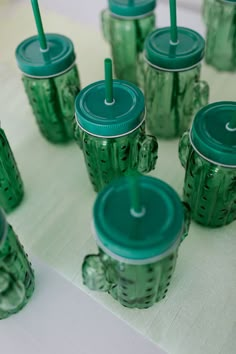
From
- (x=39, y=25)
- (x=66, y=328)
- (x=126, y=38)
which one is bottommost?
(x=66, y=328)

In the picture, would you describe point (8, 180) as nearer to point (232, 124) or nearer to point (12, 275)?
point (12, 275)

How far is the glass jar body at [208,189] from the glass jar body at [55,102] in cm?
17

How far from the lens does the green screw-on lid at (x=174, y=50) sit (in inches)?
20.0

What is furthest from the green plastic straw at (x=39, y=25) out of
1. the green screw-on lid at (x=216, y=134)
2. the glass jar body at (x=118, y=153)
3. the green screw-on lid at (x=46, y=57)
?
the green screw-on lid at (x=216, y=134)

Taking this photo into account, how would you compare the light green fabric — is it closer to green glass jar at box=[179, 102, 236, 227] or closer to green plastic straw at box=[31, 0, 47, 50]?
green glass jar at box=[179, 102, 236, 227]

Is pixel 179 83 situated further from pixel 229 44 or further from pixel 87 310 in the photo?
pixel 87 310

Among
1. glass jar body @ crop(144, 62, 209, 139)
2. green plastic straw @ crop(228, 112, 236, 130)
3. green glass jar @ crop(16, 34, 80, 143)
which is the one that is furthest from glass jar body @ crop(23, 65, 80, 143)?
green plastic straw @ crop(228, 112, 236, 130)

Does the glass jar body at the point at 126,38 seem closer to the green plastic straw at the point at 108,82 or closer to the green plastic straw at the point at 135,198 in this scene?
the green plastic straw at the point at 108,82

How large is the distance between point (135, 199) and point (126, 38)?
1.35 feet

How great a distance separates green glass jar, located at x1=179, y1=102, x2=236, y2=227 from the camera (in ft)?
1.35

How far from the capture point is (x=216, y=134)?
0.42 m

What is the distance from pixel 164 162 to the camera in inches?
22.7

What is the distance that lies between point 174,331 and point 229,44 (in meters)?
0.49

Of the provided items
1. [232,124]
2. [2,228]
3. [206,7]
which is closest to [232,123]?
[232,124]
